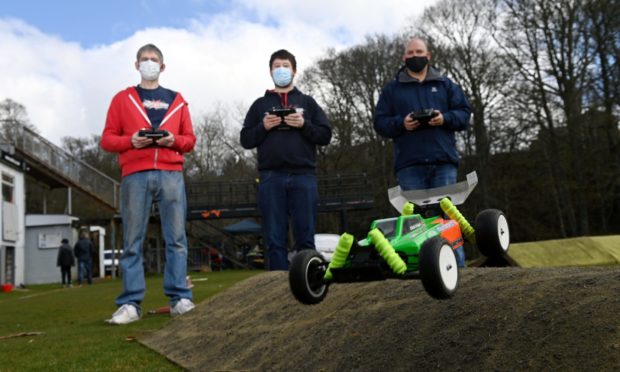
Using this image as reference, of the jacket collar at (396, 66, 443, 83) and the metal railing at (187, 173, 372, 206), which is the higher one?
the metal railing at (187, 173, 372, 206)

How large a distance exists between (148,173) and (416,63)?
8.28ft

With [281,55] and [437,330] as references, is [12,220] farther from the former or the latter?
[437,330]

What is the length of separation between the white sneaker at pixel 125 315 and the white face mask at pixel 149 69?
204 cm

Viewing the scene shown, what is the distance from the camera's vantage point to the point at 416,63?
13.3ft

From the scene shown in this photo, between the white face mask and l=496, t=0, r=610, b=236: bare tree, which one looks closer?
the white face mask

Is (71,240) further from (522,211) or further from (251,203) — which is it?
(522,211)

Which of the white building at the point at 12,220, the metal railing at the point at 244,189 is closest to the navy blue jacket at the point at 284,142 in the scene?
the white building at the point at 12,220

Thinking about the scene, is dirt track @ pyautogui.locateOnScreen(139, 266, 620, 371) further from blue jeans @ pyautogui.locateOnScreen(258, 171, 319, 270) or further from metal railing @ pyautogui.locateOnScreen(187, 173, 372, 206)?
metal railing @ pyautogui.locateOnScreen(187, 173, 372, 206)

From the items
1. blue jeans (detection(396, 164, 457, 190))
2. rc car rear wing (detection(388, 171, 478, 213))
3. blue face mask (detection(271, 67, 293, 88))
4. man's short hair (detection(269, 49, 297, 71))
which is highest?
man's short hair (detection(269, 49, 297, 71))

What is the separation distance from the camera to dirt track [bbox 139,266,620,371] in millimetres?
2127

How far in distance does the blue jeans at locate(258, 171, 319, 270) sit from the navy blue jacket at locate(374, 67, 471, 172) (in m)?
0.75

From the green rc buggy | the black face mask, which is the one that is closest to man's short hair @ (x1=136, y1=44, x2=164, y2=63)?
the black face mask

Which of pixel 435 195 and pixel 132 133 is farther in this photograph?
pixel 132 133

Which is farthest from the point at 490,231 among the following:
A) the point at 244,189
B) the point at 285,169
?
the point at 244,189
